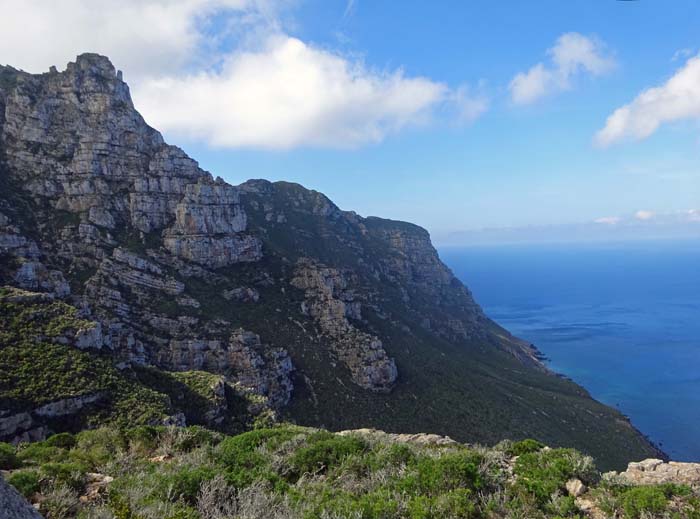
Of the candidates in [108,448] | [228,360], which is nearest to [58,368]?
[108,448]

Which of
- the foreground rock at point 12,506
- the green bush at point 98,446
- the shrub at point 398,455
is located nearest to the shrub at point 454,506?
the shrub at point 398,455

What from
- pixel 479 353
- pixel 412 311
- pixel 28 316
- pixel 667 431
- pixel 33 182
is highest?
pixel 33 182

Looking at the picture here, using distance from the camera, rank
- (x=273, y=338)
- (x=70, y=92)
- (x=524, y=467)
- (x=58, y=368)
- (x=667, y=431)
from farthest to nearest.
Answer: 1. (x=667, y=431)
2. (x=70, y=92)
3. (x=273, y=338)
4. (x=58, y=368)
5. (x=524, y=467)

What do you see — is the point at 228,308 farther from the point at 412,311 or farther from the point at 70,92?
the point at 412,311

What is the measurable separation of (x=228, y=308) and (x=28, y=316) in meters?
24.1

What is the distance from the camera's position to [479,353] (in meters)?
92.0

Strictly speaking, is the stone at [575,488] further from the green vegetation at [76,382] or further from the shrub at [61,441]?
the green vegetation at [76,382]

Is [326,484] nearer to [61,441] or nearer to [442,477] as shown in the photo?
[442,477]

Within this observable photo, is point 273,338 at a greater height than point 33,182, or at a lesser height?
lesser

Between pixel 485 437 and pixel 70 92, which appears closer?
pixel 485 437

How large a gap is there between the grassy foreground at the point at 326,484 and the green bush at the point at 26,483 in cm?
3

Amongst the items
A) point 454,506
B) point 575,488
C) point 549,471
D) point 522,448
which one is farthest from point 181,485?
point 522,448

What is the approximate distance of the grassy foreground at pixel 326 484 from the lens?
10.2 meters

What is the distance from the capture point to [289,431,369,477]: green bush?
1455 centimetres
